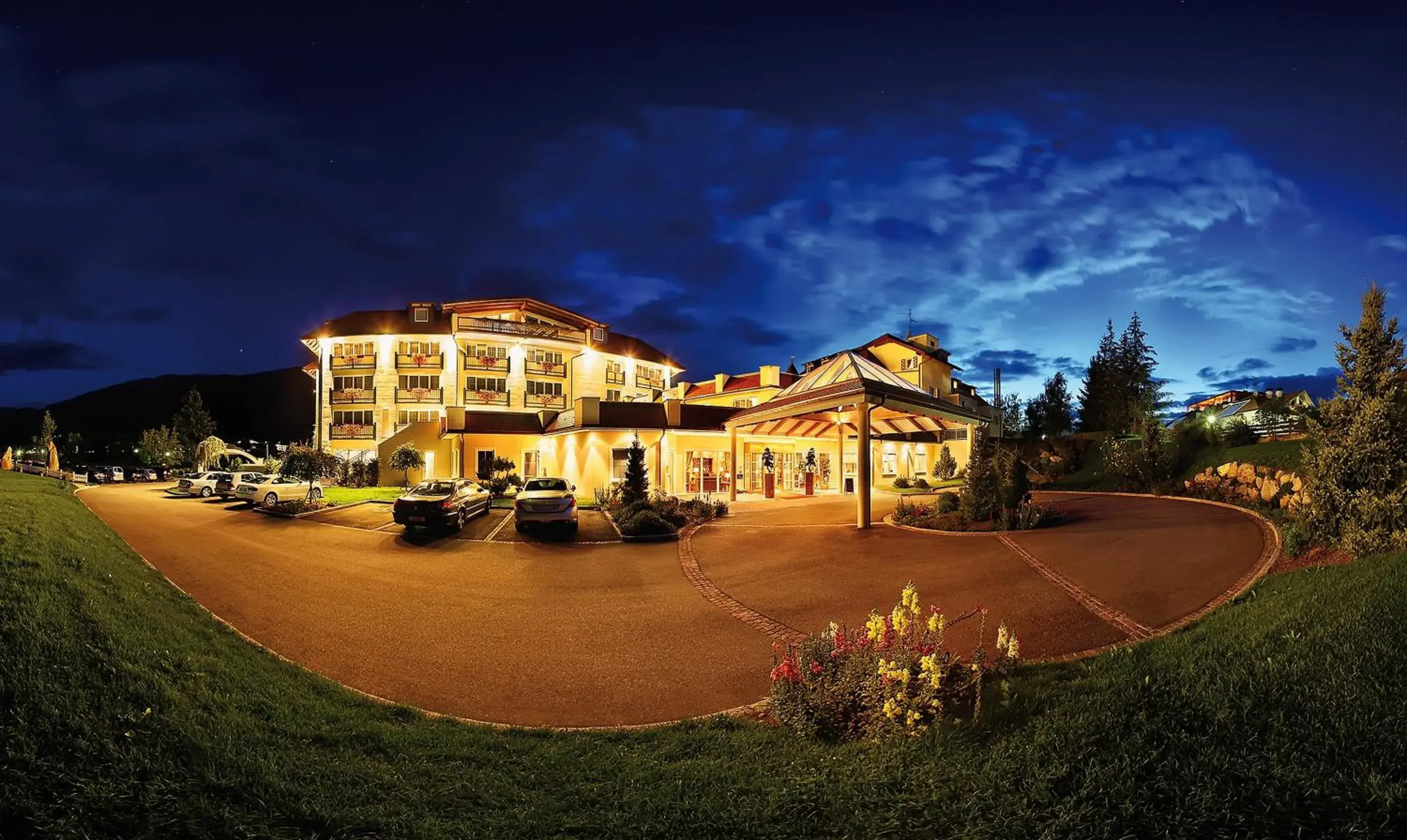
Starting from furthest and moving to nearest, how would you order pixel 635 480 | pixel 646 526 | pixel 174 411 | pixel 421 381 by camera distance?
pixel 174 411, pixel 421 381, pixel 635 480, pixel 646 526

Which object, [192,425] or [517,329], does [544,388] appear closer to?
[517,329]

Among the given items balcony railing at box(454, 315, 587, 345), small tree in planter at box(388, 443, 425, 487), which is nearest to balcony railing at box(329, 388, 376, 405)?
balcony railing at box(454, 315, 587, 345)

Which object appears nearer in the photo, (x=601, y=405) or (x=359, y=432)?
(x=601, y=405)

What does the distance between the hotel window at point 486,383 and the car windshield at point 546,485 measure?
88.3 feet

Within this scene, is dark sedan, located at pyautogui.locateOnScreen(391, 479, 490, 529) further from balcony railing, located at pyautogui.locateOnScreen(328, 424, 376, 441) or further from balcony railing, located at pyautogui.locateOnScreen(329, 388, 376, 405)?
balcony railing, located at pyautogui.locateOnScreen(329, 388, 376, 405)

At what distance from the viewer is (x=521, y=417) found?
98.0 feet

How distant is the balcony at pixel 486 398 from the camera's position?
4106cm

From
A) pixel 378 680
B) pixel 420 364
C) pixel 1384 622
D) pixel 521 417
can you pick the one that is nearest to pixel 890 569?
pixel 1384 622

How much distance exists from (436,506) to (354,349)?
34.0 meters

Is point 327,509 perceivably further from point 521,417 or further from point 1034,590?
point 1034,590

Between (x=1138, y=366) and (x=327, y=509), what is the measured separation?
6111 cm

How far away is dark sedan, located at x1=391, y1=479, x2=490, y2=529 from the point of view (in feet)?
45.2

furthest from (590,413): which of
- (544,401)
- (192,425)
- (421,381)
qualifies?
(192,425)

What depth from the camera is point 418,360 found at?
40375 millimetres
